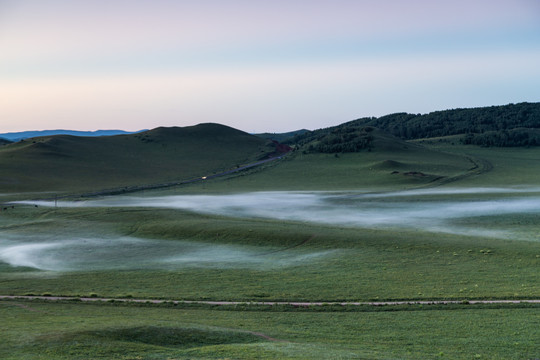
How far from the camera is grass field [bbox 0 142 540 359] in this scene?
2686 cm

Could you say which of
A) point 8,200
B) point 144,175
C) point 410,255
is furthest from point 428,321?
point 144,175

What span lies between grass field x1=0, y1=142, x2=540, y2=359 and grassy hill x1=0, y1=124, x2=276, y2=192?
24.8 m

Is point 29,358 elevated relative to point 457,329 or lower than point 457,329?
elevated

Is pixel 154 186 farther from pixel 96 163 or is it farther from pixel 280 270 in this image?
pixel 280 270

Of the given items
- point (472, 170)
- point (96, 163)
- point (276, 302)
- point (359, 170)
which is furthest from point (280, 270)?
point (96, 163)

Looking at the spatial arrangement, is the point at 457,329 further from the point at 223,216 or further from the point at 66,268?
the point at 223,216

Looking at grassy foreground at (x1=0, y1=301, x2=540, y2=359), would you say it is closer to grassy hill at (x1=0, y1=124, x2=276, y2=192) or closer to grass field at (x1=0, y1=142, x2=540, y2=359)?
grass field at (x1=0, y1=142, x2=540, y2=359)

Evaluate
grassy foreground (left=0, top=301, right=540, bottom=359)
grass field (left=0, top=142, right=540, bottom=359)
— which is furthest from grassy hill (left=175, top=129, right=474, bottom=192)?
grassy foreground (left=0, top=301, right=540, bottom=359)

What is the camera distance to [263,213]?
8138 cm

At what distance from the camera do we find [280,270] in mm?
47750

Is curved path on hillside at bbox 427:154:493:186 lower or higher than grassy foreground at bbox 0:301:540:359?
higher

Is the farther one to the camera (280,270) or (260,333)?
(280,270)

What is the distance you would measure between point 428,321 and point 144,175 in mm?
126756

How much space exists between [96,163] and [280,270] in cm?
12663
